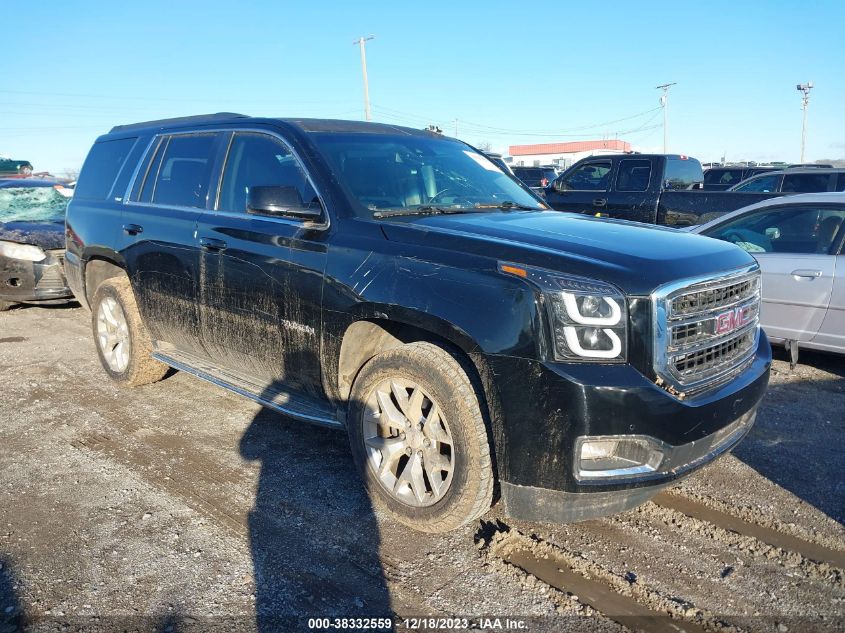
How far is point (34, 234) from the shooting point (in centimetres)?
830

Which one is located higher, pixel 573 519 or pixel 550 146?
pixel 550 146

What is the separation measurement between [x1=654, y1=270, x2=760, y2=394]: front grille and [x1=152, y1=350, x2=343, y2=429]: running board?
176cm

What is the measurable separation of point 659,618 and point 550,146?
8167 centimetres

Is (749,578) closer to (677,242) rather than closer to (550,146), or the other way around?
(677,242)

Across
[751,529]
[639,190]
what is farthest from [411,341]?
[639,190]

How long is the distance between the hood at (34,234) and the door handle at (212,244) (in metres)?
5.10

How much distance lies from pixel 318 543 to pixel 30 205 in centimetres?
865

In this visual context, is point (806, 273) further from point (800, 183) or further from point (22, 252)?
point (22, 252)

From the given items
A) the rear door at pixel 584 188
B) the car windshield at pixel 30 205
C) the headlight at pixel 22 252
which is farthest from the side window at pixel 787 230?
the car windshield at pixel 30 205

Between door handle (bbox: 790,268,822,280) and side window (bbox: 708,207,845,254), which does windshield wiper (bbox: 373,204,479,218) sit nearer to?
door handle (bbox: 790,268,822,280)

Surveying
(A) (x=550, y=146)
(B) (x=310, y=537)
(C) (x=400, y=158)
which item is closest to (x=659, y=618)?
(B) (x=310, y=537)

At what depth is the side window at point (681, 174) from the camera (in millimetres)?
11156

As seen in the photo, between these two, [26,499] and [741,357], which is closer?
[741,357]

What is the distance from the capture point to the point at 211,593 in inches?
110
